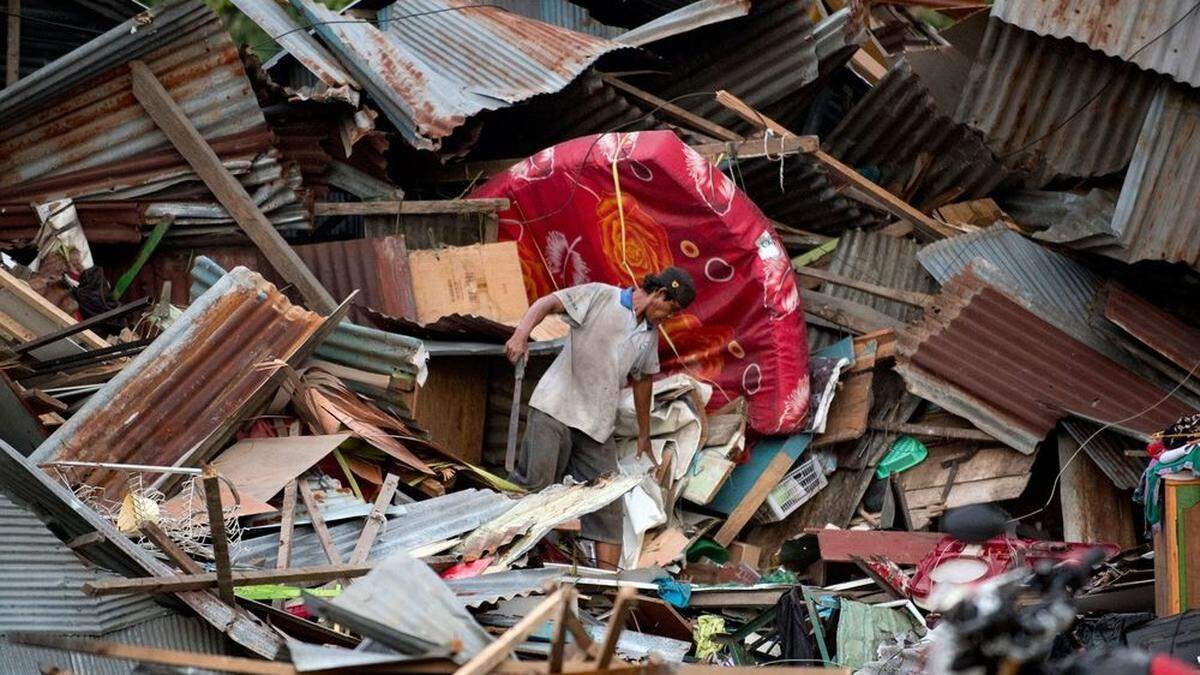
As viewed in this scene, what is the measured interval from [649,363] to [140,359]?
8.45 ft

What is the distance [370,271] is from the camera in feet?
29.7

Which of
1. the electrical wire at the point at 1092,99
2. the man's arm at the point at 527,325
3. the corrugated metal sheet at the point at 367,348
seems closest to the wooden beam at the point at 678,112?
the electrical wire at the point at 1092,99

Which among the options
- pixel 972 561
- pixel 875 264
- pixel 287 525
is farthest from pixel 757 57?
pixel 287 525

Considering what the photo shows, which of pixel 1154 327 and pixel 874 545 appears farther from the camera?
pixel 1154 327

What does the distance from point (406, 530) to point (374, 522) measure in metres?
0.15

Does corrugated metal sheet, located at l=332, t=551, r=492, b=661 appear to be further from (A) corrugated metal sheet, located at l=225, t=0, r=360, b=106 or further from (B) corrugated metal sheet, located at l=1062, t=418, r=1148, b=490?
(A) corrugated metal sheet, located at l=225, t=0, r=360, b=106

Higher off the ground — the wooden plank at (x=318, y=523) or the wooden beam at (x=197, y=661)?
the wooden beam at (x=197, y=661)

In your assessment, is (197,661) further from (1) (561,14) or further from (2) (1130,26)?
(1) (561,14)

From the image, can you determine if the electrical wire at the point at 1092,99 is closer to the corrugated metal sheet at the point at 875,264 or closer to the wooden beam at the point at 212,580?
the corrugated metal sheet at the point at 875,264

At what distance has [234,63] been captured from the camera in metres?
8.91

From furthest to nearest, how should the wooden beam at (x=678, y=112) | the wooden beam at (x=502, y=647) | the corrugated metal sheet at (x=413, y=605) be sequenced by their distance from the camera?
the wooden beam at (x=678, y=112) < the corrugated metal sheet at (x=413, y=605) < the wooden beam at (x=502, y=647)

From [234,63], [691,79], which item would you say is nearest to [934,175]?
[691,79]

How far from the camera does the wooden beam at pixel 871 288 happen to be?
955 centimetres

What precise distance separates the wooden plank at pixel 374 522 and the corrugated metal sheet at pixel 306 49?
10.0 feet
